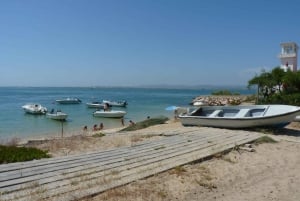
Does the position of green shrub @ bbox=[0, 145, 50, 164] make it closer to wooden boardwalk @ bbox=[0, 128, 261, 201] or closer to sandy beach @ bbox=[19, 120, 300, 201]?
wooden boardwalk @ bbox=[0, 128, 261, 201]

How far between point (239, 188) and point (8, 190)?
3.90m

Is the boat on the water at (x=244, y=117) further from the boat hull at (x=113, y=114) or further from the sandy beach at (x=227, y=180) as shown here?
the boat hull at (x=113, y=114)

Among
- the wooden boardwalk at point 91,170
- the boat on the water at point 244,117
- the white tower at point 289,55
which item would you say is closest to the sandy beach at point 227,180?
the wooden boardwalk at point 91,170

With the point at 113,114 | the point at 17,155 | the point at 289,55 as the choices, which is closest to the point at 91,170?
the point at 17,155

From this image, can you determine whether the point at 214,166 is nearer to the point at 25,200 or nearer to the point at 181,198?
the point at 181,198

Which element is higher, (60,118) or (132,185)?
(132,185)

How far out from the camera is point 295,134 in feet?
45.4

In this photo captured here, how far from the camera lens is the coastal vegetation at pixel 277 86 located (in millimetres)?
20453

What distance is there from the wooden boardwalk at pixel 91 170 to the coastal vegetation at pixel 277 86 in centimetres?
1285

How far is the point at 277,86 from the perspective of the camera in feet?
82.8

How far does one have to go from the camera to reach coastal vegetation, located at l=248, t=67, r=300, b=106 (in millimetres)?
A: 20453

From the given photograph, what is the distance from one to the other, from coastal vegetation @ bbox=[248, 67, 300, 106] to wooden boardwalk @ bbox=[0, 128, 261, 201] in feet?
42.1

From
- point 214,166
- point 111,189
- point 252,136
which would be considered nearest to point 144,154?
point 214,166

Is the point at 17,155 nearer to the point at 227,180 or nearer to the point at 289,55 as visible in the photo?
the point at 227,180
